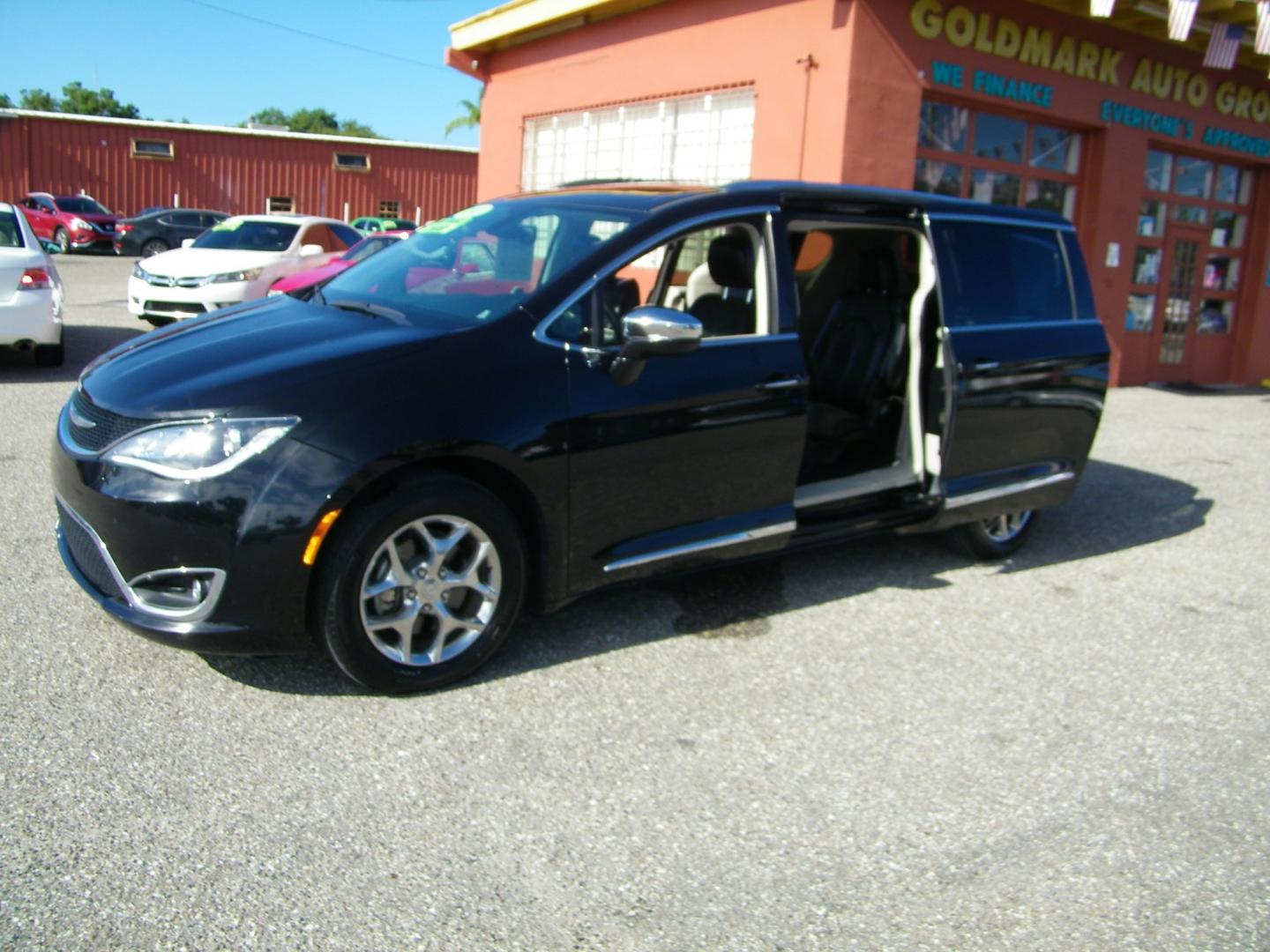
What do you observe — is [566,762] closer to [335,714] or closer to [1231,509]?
[335,714]

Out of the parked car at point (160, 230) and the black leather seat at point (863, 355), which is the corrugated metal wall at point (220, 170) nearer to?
the parked car at point (160, 230)

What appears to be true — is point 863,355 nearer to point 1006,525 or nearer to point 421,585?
point 1006,525

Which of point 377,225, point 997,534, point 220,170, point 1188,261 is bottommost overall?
point 997,534

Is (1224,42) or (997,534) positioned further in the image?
(1224,42)

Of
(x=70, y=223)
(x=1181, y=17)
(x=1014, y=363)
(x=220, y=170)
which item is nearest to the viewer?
(x=1014, y=363)

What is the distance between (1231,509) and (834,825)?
5569 millimetres

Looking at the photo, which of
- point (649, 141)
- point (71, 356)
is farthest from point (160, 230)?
point (649, 141)

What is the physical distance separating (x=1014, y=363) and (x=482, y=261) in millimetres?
2709

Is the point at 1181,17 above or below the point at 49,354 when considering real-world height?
above

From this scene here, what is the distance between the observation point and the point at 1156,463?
28.5 ft

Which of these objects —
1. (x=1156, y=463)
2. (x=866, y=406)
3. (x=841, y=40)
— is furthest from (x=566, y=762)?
(x=841, y=40)

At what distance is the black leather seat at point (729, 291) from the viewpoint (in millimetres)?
4398

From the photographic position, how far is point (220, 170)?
A: 1321 inches

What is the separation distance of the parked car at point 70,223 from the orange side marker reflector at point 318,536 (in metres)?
28.3
